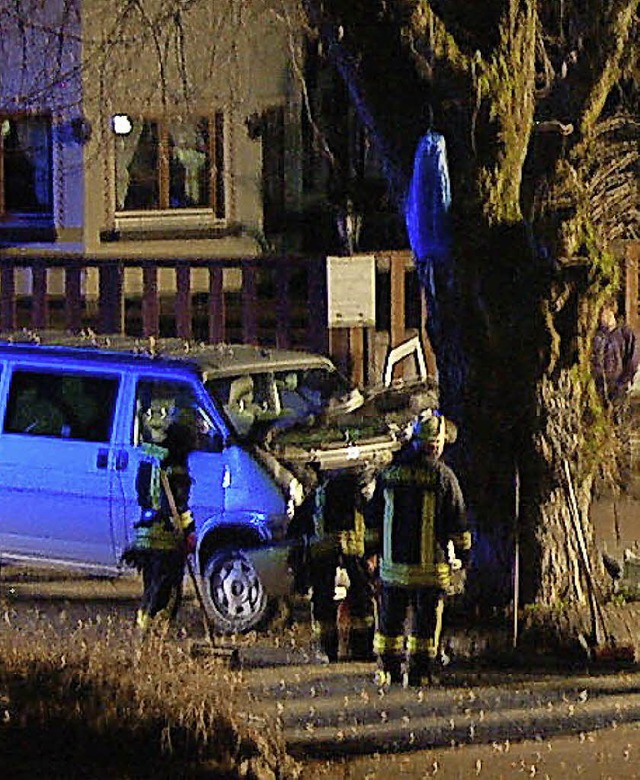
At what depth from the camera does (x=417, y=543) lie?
9.88 metres

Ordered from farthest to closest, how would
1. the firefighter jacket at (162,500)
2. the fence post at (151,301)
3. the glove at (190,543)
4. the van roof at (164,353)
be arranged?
1. the fence post at (151,301)
2. the van roof at (164,353)
3. the glove at (190,543)
4. the firefighter jacket at (162,500)

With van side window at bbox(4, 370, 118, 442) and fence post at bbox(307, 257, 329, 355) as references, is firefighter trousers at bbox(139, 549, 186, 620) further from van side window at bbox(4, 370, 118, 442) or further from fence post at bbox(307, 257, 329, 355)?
fence post at bbox(307, 257, 329, 355)

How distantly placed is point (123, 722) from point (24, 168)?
1712 centimetres

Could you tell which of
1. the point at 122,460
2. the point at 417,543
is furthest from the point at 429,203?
the point at 122,460

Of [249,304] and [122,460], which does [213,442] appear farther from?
[249,304]

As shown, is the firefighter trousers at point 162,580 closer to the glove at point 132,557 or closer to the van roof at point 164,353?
the glove at point 132,557

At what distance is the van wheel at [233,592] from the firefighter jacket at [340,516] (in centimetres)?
85

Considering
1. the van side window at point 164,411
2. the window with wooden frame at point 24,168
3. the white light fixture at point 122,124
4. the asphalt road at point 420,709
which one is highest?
the white light fixture at point 122,124

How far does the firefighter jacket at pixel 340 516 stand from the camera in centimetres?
1018

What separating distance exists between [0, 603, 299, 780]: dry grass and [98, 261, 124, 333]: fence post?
364 inches

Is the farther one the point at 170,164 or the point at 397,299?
the point at 170,164

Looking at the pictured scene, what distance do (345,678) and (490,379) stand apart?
75.7 inches

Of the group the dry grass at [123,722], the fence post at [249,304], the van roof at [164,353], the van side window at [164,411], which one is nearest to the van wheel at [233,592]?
the van side window at [164,411]

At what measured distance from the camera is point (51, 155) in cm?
2311
